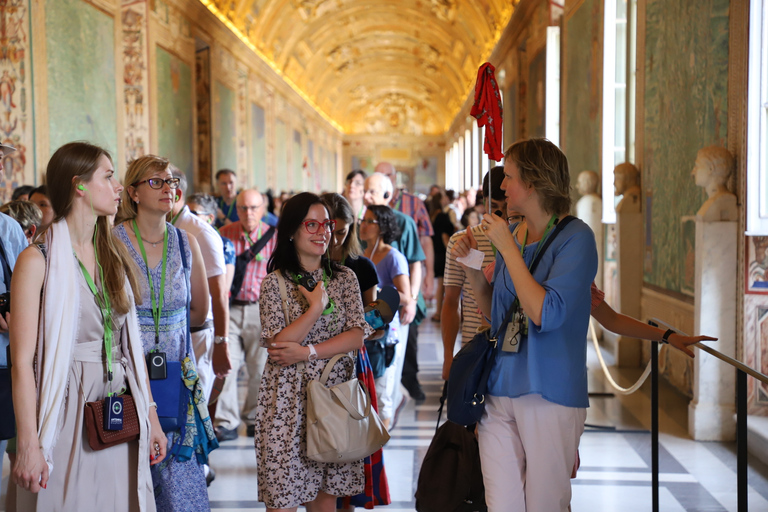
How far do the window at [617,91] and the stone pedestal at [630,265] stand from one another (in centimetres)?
141

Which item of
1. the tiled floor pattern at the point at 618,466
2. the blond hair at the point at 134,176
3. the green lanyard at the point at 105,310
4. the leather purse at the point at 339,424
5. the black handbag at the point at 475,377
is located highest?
the blond hair at the point at 134,176

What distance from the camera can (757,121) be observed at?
5.54 meters

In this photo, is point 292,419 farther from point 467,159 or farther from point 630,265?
point 467,159

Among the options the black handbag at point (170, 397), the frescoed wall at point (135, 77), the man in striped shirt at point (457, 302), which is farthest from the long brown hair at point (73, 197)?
the frescoed wall at point (135, 77)

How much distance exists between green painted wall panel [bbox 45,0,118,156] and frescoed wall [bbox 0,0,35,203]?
20.9 inches

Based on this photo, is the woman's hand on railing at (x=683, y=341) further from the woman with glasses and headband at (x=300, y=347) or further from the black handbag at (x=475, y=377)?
the woman with glasses and headband at (x=300, y=347)

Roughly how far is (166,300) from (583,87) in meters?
9.67

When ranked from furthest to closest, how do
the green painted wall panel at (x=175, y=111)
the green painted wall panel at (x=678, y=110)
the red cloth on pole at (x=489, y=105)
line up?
the green painted wall panel at (x=175, y=111)
the green painted wall panel at (x=678, y=110)
the red cloth on pole at (x=489, y=105)

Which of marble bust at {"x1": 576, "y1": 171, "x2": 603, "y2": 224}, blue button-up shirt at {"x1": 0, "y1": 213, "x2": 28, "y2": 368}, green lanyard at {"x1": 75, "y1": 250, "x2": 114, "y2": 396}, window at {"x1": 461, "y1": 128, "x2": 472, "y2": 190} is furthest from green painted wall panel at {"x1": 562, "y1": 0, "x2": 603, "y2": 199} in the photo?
window at {"x1": 461, "y1": 128, "x2": 472, "y2": 190}

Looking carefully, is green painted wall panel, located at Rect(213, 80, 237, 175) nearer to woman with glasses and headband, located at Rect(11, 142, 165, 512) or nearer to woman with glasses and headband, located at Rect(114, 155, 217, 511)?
woman with glasses and headband, located at Rect(114, 155, 217, 511)

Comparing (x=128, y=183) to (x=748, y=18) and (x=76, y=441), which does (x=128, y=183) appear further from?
(x=748, y=18)

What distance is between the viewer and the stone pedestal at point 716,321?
19.1ft

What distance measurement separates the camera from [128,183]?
3561mm

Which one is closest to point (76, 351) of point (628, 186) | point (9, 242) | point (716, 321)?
point (9, 242)
